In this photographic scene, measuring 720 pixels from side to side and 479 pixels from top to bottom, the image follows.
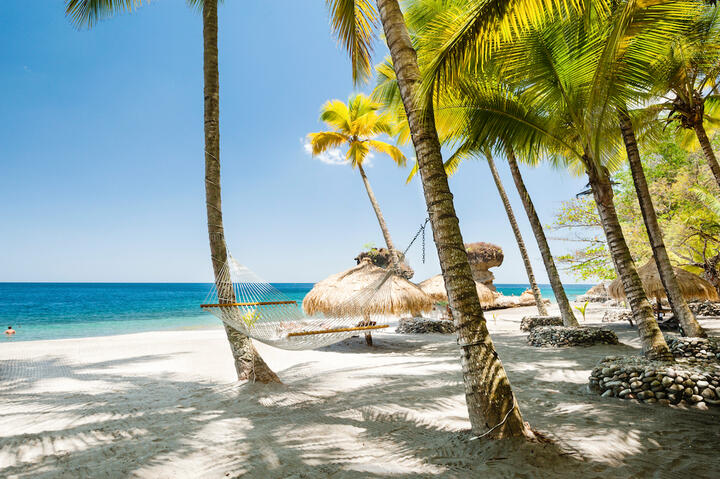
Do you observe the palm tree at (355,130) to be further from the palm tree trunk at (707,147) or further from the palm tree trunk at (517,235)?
the palm tree trunk at (707,147)

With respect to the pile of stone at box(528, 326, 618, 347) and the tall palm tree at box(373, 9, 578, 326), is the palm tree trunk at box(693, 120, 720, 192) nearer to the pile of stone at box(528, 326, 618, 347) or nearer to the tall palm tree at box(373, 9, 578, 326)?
the tall palm tree at box(373, 9, 578, 326)

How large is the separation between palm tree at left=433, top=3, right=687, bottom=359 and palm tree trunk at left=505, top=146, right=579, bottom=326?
1.35 meters

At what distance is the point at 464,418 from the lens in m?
2.02

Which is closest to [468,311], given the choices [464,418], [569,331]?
[464,418]

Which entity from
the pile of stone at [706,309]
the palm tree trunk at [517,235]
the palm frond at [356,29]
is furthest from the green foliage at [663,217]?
the palm frond at [356,29]

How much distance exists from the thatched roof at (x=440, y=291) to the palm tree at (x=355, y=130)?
3089 millimetres

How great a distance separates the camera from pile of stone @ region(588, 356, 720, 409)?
6.85ft

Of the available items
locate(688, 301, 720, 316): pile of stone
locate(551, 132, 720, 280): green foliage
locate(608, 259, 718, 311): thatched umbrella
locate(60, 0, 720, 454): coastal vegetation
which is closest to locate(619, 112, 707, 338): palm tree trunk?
locate(60, 0, 720, 454): coastal vegetation

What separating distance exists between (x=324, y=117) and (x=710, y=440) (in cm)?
861

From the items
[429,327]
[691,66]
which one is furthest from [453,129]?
[429,327]

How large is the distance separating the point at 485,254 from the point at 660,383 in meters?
14.8

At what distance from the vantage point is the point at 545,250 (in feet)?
16.0

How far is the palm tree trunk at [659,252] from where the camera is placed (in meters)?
3.61

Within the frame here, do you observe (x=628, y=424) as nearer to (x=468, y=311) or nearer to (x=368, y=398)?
(x=468, y=311)
